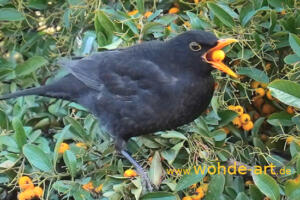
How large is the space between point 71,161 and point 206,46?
2.49ft

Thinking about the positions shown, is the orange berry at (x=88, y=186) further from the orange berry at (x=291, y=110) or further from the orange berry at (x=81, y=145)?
the orange berry at (x=291, y=110)

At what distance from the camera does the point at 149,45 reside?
258 cm

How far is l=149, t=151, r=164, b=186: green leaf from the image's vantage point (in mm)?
2180

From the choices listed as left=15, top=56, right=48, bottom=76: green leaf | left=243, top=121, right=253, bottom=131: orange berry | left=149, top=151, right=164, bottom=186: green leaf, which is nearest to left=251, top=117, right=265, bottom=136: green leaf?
left=243, top=121, right=253, bottom=131: orange berry

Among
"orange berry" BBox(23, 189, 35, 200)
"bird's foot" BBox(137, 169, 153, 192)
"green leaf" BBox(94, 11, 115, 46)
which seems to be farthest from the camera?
"green leaf" BBox(94, 11, 115, 46)

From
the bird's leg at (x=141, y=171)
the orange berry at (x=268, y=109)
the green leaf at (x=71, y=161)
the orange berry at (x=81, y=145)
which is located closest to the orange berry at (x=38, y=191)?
the green leaf at (x=71, y=161)

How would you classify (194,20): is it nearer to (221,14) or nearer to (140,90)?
(221,14)

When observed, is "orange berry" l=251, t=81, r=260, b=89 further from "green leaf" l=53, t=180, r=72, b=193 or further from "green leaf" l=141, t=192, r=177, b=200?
"green leaf" l=53, t=180, r=72, b=193

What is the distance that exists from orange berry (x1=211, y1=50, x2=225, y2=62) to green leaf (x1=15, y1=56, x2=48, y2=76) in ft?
2.81

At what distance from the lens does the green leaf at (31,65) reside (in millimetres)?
2721

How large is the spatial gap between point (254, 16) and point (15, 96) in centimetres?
120

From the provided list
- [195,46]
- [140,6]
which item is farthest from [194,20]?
[140,6]

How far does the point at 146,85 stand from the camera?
2523 millimetres

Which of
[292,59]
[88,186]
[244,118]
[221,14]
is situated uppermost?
[221,14]
